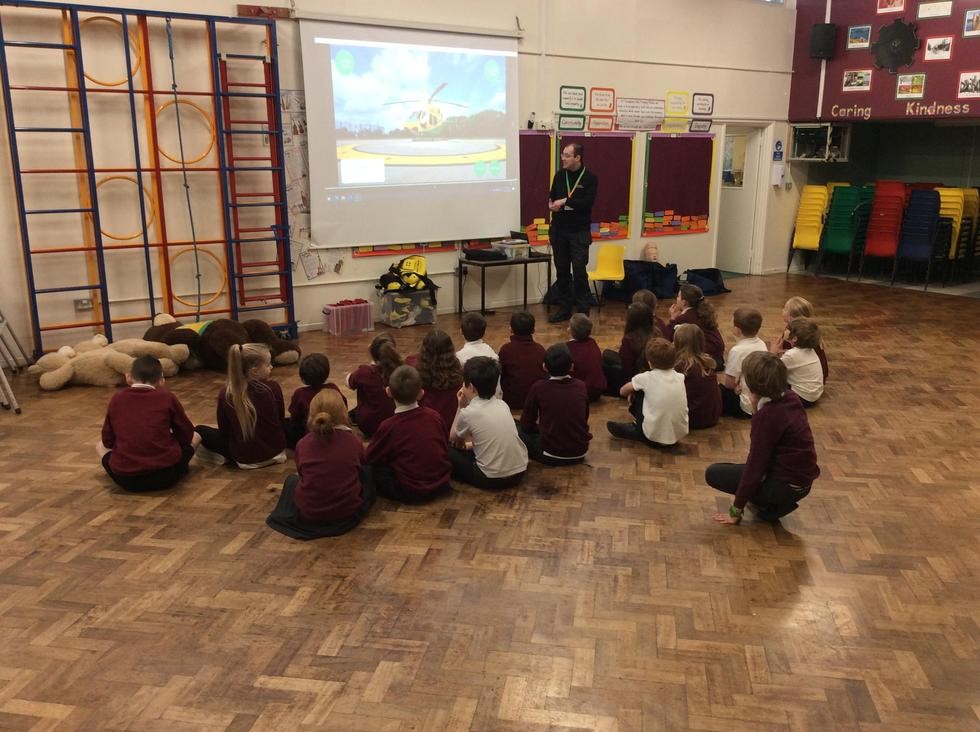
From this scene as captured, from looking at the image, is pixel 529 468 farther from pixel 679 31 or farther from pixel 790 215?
pixel 790 215

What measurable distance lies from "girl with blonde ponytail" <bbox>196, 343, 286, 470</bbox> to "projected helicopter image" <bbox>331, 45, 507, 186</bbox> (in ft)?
12.3

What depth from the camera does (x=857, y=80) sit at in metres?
10.2

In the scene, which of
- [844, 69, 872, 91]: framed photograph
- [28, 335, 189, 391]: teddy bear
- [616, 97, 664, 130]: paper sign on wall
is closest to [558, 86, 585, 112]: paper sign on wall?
[616, 97, 664, 130]: paper sign on wall

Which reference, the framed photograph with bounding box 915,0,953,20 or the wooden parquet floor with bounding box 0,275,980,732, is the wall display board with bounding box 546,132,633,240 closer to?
the framed photograph with bounding box 915,0,953,20

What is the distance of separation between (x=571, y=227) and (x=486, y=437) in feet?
15.1

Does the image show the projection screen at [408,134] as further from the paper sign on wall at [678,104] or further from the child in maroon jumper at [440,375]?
the child in maroon jumper at [440,375]

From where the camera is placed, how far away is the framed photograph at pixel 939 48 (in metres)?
9.23

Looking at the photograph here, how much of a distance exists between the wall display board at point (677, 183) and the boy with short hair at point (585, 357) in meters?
4.99

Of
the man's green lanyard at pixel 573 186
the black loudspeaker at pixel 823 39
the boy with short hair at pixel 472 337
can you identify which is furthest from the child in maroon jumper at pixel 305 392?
the black loudspeaker at pixel 823 39

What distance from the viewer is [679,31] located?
9.56 m

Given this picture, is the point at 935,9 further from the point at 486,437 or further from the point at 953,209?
the point at 486,437

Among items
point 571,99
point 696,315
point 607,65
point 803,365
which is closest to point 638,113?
point 607,65

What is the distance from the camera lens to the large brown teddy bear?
20.2 feet

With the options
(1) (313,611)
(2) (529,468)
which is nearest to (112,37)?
(2) (529,468)
